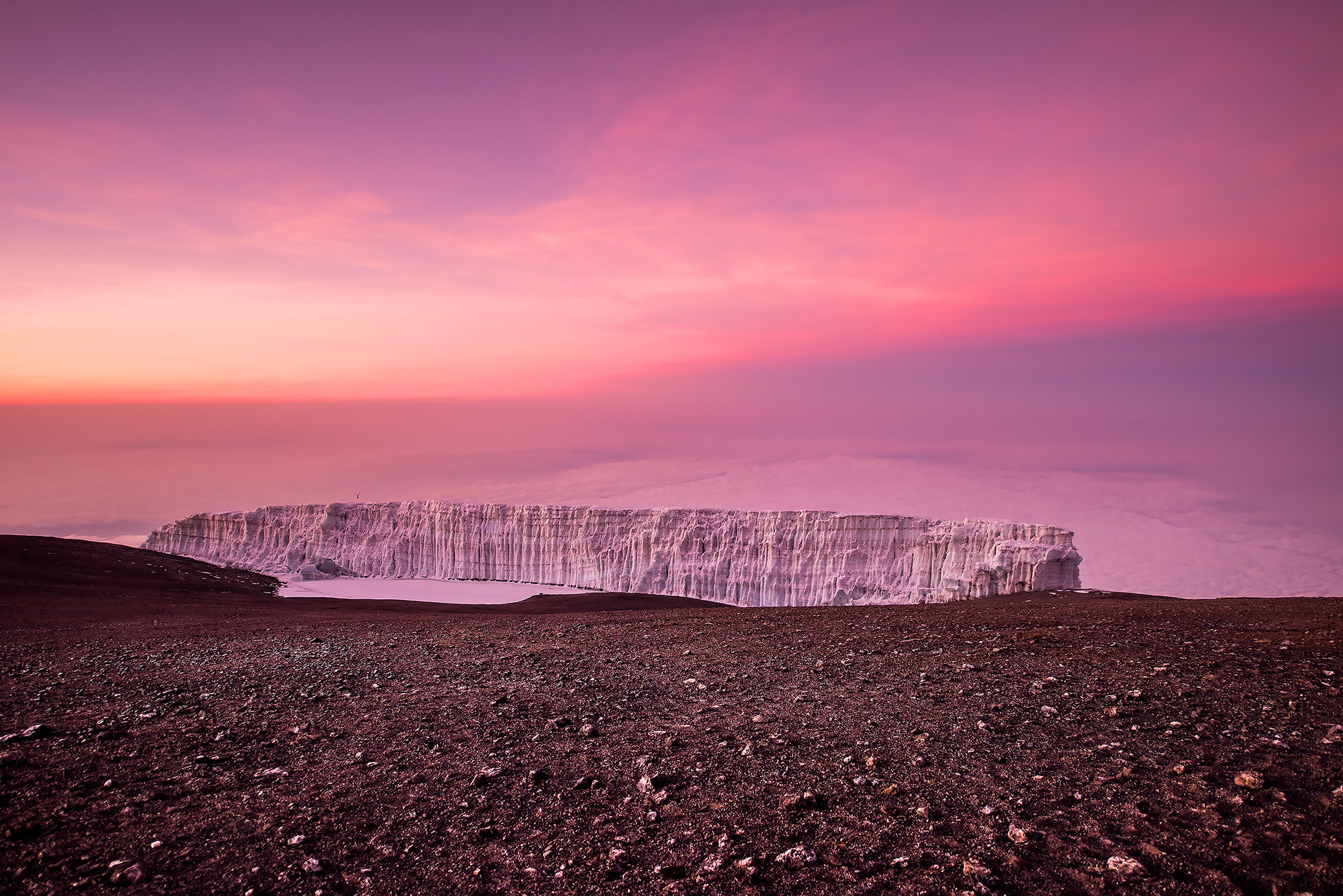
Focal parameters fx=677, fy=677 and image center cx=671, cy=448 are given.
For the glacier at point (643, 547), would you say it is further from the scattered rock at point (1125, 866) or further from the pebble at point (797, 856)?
the pebble at point (797, 856)

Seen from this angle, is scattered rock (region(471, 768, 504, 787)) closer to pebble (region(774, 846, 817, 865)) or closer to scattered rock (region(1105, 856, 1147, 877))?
pebble (region(774, 846, 817, 865))

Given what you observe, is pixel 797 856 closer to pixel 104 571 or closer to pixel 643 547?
pixel 104 571

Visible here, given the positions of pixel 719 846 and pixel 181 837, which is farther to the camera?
pixel 181 837

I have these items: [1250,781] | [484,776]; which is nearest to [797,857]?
[484,776]

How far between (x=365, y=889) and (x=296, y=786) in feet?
7.77

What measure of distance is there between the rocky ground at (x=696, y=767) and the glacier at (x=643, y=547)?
102 feet

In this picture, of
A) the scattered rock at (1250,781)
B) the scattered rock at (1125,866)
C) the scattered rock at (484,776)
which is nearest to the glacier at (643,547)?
the scattered rock at (1250,781)

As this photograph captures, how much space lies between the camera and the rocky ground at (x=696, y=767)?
5.11 m

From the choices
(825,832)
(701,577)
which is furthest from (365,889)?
(701,577)

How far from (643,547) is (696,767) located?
47168 mm

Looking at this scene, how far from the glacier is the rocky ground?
102ft

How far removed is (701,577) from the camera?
52.0 meters

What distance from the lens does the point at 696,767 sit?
276 inches

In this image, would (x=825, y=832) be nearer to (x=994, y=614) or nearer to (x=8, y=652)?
(x=994, y=614)
